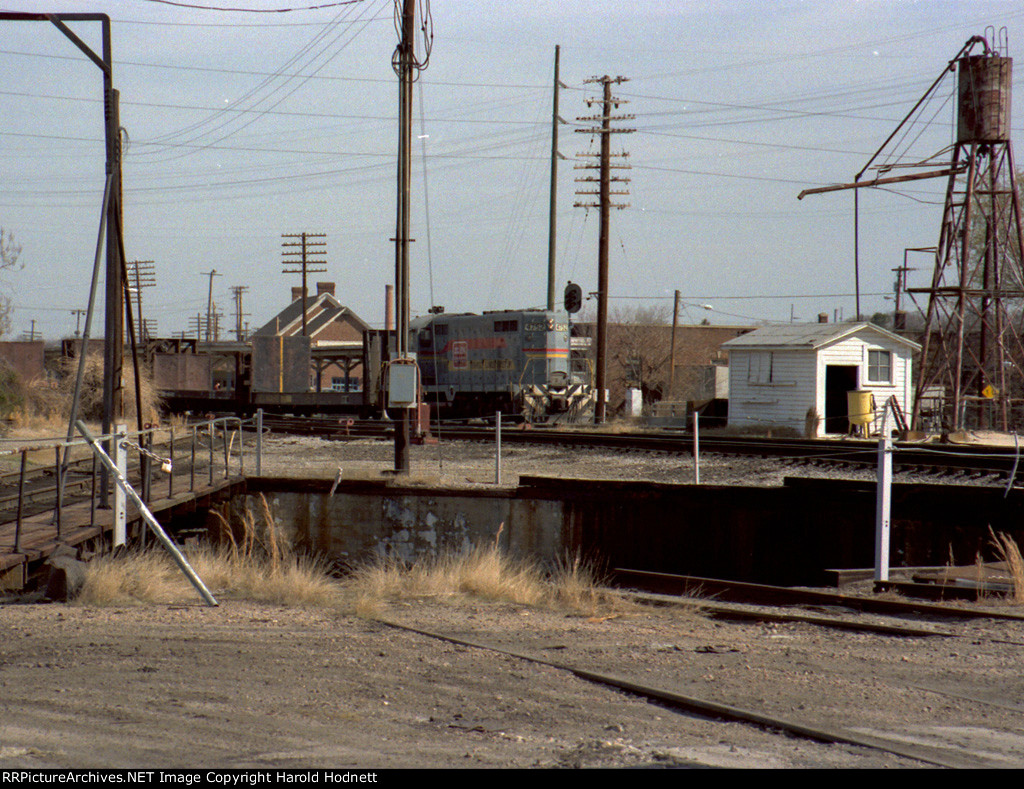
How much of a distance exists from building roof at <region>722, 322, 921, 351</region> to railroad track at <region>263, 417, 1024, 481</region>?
6.02m

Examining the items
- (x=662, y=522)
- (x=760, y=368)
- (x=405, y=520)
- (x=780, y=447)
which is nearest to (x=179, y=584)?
(x=405, y=520)

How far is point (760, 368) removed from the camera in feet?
105

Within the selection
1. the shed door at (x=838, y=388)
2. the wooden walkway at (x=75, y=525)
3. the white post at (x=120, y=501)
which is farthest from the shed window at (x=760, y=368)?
the white post at (x=120, y=501)

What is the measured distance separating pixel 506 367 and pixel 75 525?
24814 millimetres

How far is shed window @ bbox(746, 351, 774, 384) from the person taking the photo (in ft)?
104

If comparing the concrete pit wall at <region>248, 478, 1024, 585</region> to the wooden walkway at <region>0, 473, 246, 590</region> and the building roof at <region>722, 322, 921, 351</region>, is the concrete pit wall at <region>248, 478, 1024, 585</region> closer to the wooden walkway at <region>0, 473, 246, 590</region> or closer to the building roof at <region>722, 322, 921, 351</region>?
the wooden walkway at <region>0, 473, 246, 590</region>

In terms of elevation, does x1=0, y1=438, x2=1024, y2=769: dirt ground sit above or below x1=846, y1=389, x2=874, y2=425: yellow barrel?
below

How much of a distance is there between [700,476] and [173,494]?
31.8ft

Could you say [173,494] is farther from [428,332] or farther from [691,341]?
[691,341]

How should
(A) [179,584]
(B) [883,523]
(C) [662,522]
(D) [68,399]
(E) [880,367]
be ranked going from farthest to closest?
1. (D) [68,399]
2. (E) [880,367]
3. (C) [662,522]
4. (B) [883,523]
5. (A) [179,584]

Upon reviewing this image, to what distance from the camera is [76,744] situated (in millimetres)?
4547

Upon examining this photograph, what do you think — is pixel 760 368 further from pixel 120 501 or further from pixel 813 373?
pixel 120 501

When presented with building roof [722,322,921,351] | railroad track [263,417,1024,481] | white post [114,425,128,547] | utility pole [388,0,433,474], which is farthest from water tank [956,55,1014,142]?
white post [114,425,128,547]

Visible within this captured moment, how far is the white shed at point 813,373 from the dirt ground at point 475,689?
22884 millimetres
